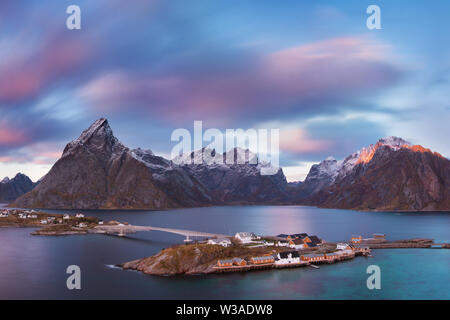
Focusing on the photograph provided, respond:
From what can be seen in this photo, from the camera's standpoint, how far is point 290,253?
99.0m

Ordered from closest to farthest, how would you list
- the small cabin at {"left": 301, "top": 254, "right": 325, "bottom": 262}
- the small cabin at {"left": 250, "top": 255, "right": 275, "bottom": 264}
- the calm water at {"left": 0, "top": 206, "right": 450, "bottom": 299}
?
the calm water at {"left": 0, "top": 206, "right": 450, "bottom": 299}, the small cabin at {"left": 250, "top": 255, "right": 275, "bottom": 264}, the small cabin at {"left": 301, "top": 254, "right": 325, "bottom": 262}

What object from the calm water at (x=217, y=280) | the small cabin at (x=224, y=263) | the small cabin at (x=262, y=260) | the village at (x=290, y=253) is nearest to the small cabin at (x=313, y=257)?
the village at (x=290, y=253)

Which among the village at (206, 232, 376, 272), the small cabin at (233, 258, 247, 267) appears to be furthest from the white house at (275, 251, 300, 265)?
the small cabin at (233, 258, 247, 267)

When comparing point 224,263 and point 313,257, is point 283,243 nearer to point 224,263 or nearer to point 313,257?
point 313,257

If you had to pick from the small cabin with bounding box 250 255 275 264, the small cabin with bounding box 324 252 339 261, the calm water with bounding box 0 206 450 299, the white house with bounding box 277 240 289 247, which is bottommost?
the calm water with bounding box 0 206 450 299

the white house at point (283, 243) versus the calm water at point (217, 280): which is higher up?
the white house at point (283, 243)

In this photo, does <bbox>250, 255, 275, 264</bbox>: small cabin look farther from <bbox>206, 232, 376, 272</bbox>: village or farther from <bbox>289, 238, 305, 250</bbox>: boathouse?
<bbox>289, 238, 305, 250</bbox>: boathouse

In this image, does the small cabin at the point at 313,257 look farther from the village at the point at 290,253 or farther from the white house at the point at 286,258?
the white house at the point at 286,258

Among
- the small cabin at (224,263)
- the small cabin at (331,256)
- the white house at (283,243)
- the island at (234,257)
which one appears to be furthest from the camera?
the white house at (283,243)

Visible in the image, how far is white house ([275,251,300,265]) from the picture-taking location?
9680 cm

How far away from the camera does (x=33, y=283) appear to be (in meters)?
79.7

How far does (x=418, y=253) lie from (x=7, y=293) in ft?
364

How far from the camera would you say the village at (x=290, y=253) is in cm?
9394
